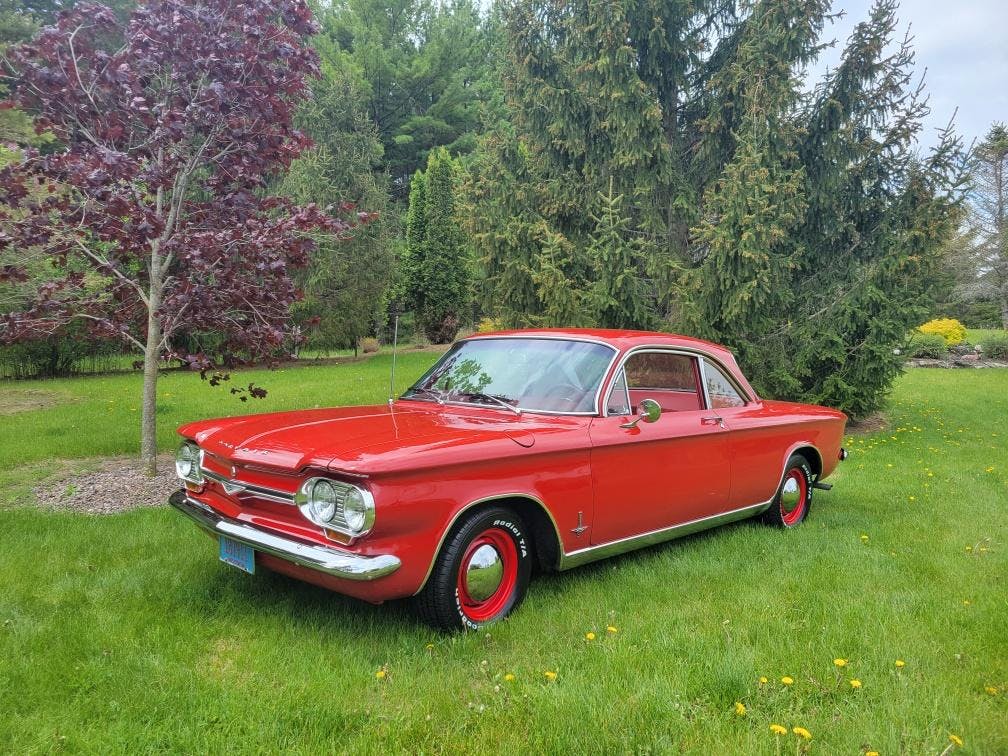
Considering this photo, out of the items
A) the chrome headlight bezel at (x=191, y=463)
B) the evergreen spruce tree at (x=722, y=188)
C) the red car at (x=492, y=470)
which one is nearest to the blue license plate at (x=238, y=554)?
the red car at (x=492, y=470)

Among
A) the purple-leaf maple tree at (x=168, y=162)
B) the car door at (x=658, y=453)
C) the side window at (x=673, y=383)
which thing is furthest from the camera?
the purple-leaf maple tree at (x=168, y=162)

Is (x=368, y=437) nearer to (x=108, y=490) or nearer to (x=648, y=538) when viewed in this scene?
(x=648, y=538)

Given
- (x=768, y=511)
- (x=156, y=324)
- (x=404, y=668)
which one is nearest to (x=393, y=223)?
(x=156, y=324)

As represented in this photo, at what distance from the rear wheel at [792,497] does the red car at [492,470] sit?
0.73 ft

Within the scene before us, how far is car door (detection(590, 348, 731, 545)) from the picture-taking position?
3895mm

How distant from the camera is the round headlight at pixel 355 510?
9.58ft

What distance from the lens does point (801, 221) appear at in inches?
390

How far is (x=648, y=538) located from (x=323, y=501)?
2088 mm

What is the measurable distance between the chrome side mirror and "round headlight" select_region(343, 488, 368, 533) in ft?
5.50

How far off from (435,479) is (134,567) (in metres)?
2.27

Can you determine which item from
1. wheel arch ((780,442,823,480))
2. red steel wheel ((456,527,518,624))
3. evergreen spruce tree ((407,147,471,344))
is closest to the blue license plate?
red steel wheel ((456,527,518,624))

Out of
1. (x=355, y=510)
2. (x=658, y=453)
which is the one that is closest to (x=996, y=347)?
(x=658, y=453)

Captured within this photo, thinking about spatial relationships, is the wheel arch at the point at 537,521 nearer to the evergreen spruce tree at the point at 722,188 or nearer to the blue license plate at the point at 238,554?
the blue license plate at the point at 238,554

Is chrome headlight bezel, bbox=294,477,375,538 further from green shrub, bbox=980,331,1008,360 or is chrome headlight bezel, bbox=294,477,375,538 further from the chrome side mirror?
green shrub, bbox=980,331,1008,360
